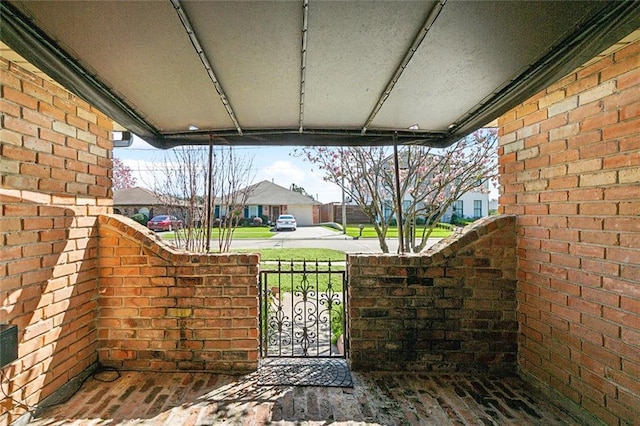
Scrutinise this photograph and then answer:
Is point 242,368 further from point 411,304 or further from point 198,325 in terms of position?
point 411,304

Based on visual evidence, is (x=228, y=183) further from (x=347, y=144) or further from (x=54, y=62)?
(x=54, y=62)

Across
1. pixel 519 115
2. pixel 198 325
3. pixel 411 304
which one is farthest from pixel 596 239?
pixel 198 325

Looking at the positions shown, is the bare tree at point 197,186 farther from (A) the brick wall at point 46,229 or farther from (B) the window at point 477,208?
(B) the window at point 477,208

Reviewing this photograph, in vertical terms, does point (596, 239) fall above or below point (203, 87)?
below

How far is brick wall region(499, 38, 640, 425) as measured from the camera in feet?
6.24

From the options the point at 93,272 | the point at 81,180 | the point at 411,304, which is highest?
the point at 81,180

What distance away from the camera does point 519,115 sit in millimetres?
2789

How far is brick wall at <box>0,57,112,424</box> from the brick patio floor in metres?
0.37

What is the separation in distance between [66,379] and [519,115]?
433cm

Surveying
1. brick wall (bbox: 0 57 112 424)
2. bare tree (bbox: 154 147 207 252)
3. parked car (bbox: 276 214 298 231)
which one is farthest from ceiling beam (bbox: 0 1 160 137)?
parked car (bbox: 276 214 298 231)

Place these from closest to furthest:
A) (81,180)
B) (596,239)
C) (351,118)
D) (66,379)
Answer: (596,239) < (66,379) < (81,180) < (351,118)

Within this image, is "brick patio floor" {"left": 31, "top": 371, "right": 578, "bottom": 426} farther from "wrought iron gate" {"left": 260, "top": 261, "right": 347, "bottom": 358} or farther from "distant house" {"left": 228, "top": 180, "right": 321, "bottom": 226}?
"distant house" {"left": 228, "top": 180, "right": 321, "bottom": 226}

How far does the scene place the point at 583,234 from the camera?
219 centimetres

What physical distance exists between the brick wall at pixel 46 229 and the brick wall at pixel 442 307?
2316mm
